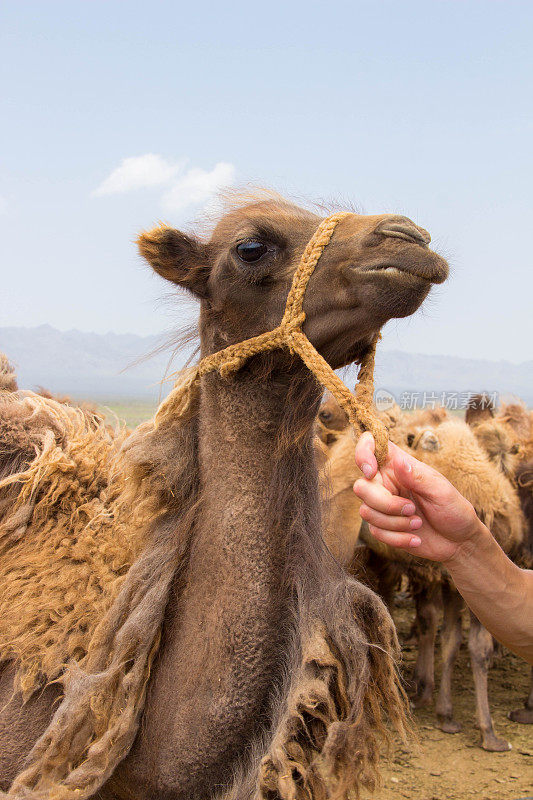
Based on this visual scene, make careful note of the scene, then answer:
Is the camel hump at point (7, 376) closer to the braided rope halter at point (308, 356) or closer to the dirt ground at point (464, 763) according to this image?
the braided rope halter at point (308, 356)

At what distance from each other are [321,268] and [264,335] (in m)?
0.27

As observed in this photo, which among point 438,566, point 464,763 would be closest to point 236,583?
point 438,566

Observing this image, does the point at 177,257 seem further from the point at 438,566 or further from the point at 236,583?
the point at 438,566

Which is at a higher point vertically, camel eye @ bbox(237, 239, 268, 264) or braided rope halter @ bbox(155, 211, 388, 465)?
camel eye @ bbox(237, 239, 268, 264)

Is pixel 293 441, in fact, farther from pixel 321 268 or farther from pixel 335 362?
pixel 321 268

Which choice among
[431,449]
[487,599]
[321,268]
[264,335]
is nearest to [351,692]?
[487,599]

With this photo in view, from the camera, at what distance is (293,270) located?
2285 mm

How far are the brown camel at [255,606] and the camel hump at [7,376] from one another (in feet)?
Result: 4.96

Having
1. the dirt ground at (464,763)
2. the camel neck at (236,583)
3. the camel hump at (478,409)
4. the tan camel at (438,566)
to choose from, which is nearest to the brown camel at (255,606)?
the camel neck at (236,583)

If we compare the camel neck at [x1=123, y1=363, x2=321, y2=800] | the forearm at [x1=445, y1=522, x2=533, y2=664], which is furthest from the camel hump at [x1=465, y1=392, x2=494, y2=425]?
the camel neck at [x1=123, y1=363, x2=321, y2=800]

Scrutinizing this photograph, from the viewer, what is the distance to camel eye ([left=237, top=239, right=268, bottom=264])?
91.2 inches

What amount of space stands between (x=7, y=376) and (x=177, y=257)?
5.22 feet

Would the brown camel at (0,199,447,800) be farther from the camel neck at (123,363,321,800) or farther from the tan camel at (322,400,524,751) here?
the tan camel at (322,400,524,751)

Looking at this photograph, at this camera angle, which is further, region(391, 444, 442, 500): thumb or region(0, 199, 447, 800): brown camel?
region(0, 199, 447, 800): brown camel
